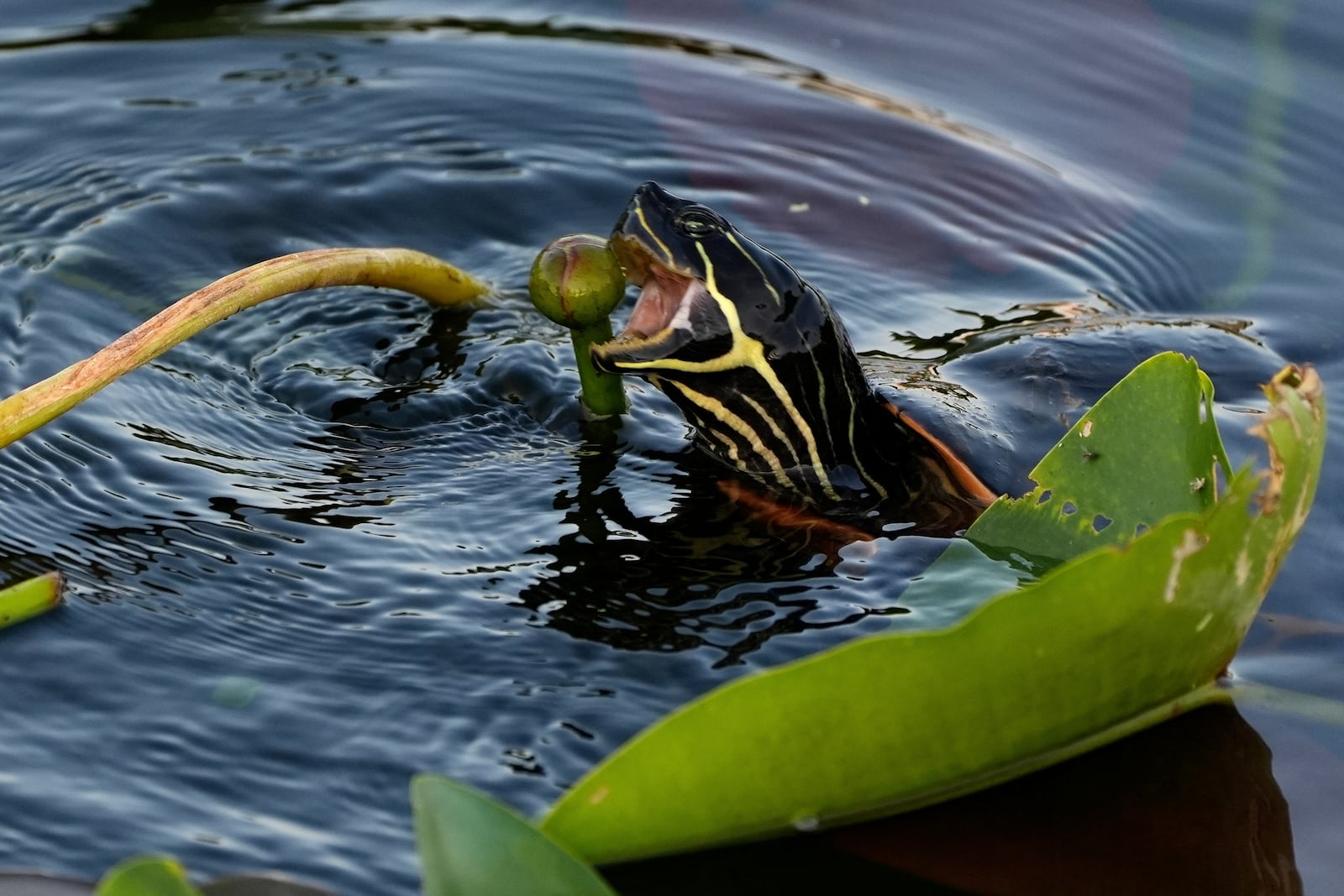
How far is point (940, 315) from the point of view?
3828mm

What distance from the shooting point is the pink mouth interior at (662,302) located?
282cm

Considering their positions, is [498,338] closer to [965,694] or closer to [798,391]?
[798,391]

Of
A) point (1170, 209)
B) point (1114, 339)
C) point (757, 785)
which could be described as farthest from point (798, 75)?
point (757, 785)

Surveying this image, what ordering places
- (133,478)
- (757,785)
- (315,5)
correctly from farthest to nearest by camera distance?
(315,5) < (133,478) < (757,785)

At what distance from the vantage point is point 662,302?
2.93 metres

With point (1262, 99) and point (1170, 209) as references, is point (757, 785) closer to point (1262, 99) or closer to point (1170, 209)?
point (1170, 209)

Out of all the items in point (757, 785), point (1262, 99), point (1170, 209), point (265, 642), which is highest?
point (1262, 99)

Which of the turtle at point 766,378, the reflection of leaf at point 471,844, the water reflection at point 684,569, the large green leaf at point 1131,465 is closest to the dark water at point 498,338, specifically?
the water reflection at point 684,569

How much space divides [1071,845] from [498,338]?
1826 millimetres

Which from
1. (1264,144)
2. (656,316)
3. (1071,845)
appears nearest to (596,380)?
(656,316)

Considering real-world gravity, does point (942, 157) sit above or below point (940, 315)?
above

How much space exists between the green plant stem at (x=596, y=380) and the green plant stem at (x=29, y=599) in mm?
956

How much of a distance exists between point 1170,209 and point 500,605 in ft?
8.76

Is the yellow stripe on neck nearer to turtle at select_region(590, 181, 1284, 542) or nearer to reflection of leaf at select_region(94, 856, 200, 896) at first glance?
turtle at select_region(590, 181, 1284, 542)
